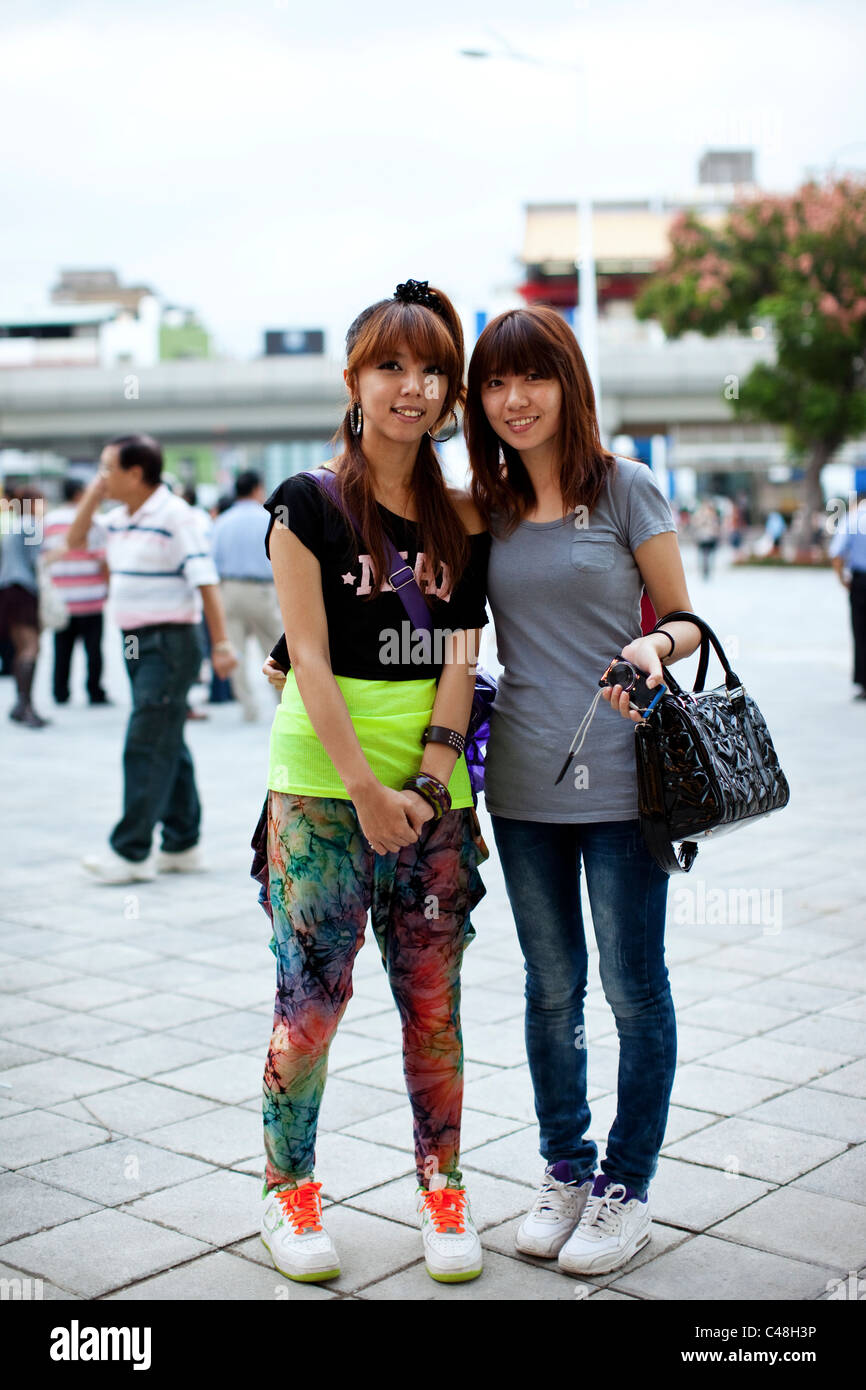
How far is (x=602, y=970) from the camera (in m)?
2.91

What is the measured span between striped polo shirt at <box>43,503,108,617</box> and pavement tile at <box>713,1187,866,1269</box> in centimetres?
984

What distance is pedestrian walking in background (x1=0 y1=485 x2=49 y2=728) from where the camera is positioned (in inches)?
451

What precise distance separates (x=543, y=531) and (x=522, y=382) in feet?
0.95

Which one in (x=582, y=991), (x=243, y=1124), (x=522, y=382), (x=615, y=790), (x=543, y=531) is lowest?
(x=243, y=1124)

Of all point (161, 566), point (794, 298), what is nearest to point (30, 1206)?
point (161, 566)

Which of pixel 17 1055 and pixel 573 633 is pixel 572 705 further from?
pixel 17 1055

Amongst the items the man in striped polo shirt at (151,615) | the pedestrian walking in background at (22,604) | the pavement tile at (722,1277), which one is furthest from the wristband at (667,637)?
the pedestrian walking in background at (22,604)

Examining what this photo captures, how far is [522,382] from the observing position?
2.85m

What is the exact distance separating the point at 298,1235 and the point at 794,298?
3205cm

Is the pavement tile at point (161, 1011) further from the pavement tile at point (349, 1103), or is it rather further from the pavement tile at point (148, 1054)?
the pavement tile at point (349, 1103)
